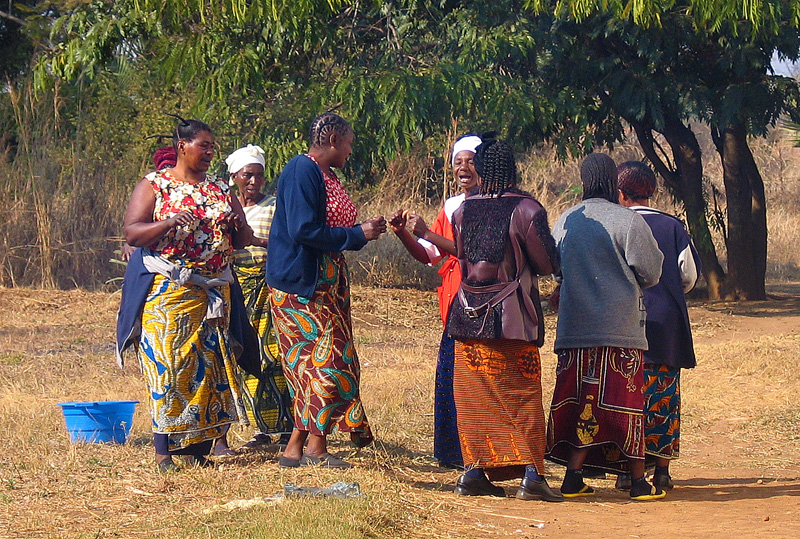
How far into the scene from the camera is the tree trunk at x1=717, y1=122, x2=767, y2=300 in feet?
48.2

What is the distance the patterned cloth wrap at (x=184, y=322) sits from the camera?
18.2 feet

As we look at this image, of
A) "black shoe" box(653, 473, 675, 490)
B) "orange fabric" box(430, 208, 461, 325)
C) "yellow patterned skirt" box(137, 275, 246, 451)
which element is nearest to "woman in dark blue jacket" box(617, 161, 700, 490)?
"black shoe" box(653, 473, 675, 490)

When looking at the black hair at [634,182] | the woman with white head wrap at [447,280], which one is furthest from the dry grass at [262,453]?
the black hair at [634,182]

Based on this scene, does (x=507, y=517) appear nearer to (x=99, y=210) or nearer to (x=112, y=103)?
(x=99, y=210)

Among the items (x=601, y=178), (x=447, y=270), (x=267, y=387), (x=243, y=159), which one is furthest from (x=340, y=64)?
(x=601, y=178)

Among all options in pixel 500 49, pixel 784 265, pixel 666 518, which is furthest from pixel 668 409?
pixel 784 265

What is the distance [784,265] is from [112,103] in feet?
41.1

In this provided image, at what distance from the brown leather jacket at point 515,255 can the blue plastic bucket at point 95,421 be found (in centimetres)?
248

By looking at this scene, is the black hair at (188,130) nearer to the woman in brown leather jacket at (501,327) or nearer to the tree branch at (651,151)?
the woman in brown leather jacket at (501,327)

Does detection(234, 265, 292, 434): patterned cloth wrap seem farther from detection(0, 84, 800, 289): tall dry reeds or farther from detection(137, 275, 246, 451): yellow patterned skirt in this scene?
detection(0, 84, 800, 289): tall dry reeds

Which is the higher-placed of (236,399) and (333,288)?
(333,288)

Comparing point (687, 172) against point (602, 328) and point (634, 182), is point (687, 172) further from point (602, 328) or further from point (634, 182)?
point (602, 328)

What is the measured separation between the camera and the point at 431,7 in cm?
1291

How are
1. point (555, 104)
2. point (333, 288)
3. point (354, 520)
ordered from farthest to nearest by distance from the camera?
1. point (555, 104)
2. point (333, 288)
3. point (354, 520)
